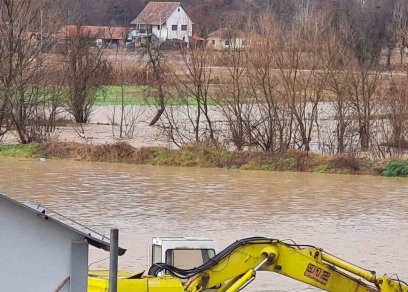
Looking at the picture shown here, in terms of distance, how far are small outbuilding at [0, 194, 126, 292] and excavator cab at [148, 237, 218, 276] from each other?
307cm

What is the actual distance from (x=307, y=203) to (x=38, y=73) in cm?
1742

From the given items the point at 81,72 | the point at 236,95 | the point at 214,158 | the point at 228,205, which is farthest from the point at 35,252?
the point at 81,72

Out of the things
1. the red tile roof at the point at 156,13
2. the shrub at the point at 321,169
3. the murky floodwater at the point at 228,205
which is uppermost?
the red tile roof at the point at 156,13

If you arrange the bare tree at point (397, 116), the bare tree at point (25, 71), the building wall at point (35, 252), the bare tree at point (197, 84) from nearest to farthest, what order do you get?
the building wall at point (35, 252) → the bare tree at point (397, 116) → the bare tree at point (197, 84) → the bare tree at point (25, 71)

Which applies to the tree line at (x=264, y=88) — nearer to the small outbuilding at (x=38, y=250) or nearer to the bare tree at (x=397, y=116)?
the bare tree at (x=397, y=116)

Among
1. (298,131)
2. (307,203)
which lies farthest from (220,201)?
(298,131)

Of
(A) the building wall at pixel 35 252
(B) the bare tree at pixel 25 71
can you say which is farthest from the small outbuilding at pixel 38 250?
(B) the bare tree at pixel 25 71

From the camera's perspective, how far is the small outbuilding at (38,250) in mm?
9578

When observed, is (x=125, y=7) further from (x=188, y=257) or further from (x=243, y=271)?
(x=243, y=271)

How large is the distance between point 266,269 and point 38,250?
3452mm

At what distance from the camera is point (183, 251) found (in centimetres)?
1309

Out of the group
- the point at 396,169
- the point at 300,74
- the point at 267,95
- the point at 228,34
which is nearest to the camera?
the point at 396,169

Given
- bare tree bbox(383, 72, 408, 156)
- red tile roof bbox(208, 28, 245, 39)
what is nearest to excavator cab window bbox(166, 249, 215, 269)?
bare tree bbox(383, 72, 408, 156)

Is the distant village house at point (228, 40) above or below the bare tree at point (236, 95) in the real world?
above
